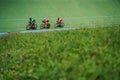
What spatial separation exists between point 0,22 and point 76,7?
26.8 ft

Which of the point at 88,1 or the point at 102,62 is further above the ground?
the point at 88,1

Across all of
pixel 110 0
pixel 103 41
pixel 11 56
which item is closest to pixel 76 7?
pixel 110 0

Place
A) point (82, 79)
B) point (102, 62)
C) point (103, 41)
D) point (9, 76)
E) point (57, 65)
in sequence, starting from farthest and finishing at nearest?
1. point (9, 76)
2. point (103, 41)
3. point (57, 65)
4. point (102, 62)
5. point (82, 79)

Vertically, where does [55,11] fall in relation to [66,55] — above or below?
above

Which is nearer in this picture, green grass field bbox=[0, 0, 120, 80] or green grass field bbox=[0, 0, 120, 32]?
green grass field bbox=[0, 0, 120, 80]

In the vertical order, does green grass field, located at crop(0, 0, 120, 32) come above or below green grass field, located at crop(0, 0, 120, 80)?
above

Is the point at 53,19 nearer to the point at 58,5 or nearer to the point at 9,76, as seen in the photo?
the point at 58,5

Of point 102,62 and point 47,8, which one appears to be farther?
point 47,8

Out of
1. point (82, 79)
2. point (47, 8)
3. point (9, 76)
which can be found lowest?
point (9, 76)

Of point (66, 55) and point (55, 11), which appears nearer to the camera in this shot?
point (66, 55)

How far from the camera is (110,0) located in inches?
1222

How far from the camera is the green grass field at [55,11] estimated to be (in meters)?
25.2

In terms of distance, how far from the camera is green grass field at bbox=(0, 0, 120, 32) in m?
25.2

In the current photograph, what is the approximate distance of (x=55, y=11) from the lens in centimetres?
2755
